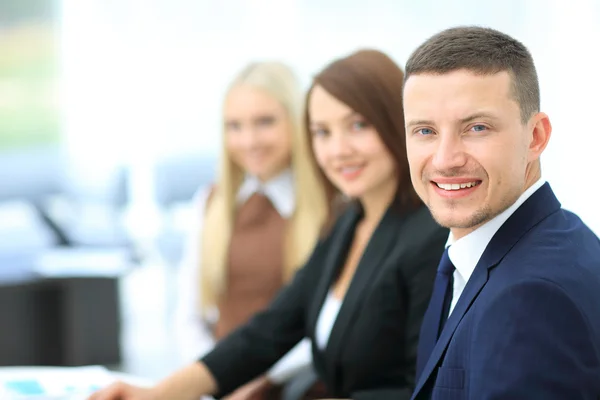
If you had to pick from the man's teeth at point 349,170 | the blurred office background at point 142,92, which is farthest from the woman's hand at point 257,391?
the blurred office background at point 142,92

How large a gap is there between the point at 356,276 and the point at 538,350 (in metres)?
0.71

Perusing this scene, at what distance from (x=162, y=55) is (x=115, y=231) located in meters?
2.51

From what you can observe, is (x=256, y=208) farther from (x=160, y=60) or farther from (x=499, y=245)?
(x=160, y=60)

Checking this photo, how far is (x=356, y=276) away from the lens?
61.7 inches

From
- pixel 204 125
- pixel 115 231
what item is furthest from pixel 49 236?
pixel 204 125

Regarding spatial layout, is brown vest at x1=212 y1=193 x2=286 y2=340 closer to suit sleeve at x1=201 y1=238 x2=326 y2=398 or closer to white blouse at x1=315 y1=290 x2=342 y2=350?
suit sleeve at x1=201 y1=238 x2=326 y2=398

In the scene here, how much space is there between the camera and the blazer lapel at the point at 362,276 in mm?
1537

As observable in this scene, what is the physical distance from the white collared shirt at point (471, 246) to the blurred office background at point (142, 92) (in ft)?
12.7

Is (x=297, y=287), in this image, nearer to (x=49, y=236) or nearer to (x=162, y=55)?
(x=49, y=236)

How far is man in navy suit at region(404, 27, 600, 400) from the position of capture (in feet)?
2.90

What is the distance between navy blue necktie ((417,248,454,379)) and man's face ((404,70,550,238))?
0.44ft

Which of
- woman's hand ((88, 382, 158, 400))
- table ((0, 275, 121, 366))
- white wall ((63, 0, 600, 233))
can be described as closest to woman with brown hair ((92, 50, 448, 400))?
woman's hand ((88, 382, 158, 400))

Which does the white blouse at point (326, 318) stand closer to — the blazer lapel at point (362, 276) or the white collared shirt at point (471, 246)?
the blazer lapel at point (362, 276)

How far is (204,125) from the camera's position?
6.63 metres
